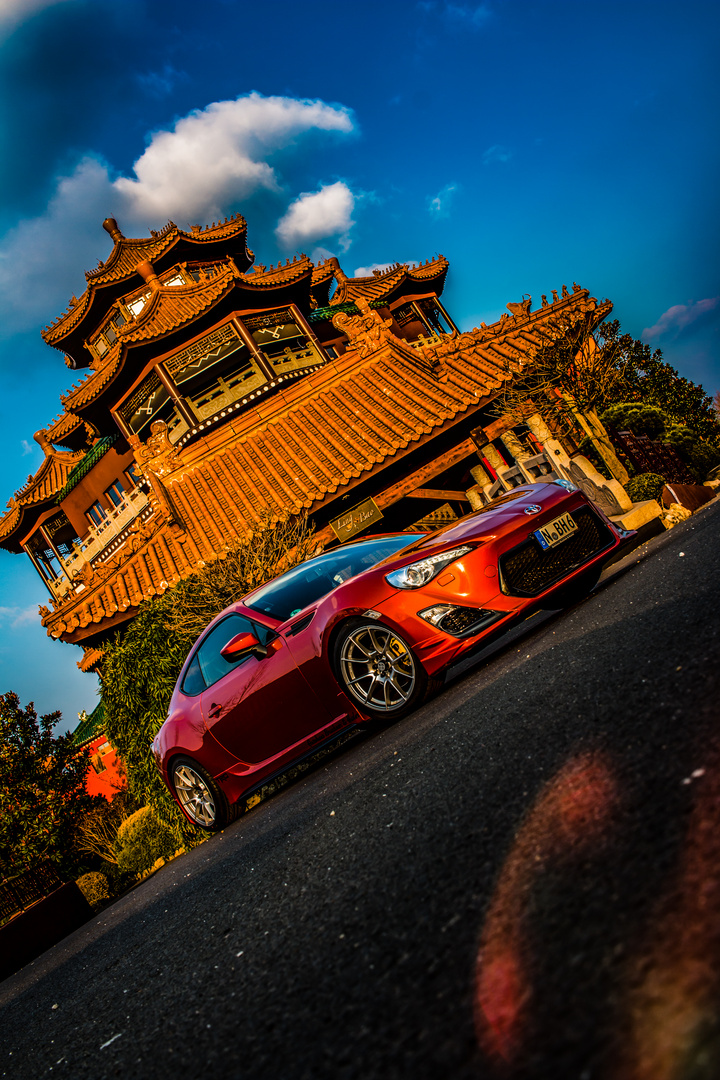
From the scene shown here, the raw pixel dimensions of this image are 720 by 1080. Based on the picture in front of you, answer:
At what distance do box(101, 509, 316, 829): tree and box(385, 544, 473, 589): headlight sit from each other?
4.21 m

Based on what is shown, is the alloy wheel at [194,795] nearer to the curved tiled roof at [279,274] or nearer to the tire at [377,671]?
the tire at [377,671]

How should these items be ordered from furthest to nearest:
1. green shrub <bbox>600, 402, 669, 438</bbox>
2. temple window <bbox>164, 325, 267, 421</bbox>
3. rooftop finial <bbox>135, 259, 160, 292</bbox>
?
rooftop finial <bbox>135, 259, 160, 292</bbox> → temple window <bbox>164, 325, 267, 421</bbox> → green shrub <bbox>600, 402, 669, 438</bbox>

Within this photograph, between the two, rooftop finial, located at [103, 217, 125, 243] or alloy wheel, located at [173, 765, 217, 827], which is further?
rooftop finial, located at [103, 217, 125, 243]

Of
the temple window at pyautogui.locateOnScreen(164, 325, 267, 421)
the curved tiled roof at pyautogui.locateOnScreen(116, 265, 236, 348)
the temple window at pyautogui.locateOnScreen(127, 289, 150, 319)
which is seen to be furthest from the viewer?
the temple window at pyautogui.locateOnScreen(127, 289, 150, 319)

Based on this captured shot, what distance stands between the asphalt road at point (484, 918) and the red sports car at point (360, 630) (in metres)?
0.72

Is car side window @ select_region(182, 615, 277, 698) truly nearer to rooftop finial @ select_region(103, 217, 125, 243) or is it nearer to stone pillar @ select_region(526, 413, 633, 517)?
stone pillar @ select_region(526, 413, 633, 517)

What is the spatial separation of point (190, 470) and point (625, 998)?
1293cm

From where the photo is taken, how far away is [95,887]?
7.92 meters

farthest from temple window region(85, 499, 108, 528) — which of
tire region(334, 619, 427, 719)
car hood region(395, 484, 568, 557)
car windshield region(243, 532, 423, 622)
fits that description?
tire region(334, 619, 427, 719)

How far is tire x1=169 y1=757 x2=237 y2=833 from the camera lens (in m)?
4.81

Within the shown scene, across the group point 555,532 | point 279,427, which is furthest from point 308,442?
point 555,532

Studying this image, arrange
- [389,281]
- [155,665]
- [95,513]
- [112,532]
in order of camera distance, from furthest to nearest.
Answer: [389,281] → [95,513] → [112,532] → [155,665]

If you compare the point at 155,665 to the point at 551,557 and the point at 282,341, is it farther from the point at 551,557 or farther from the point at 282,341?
the point at 282,341

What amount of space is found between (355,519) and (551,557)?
6735 millimetres
